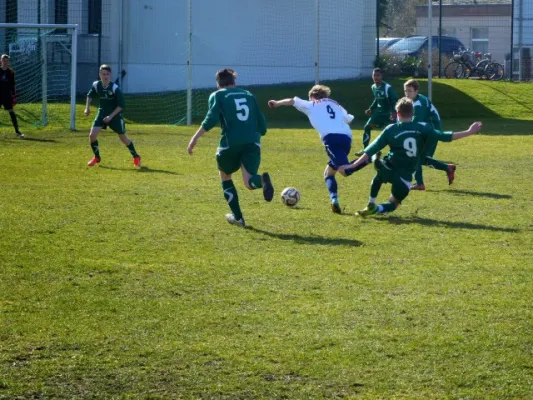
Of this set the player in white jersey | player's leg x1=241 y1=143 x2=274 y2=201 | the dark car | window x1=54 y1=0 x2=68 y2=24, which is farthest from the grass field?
the dark car

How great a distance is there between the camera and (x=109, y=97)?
17.3 m

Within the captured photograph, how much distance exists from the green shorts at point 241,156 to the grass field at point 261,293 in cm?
67

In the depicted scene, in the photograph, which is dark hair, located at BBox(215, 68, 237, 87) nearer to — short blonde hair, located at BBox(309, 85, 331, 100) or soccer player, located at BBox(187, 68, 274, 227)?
soccer player, located at BBox(187, 68, 274, 227)

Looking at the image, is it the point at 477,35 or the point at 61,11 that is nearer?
the point at 61,11

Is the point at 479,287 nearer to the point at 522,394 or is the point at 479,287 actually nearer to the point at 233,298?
the point at 233,298

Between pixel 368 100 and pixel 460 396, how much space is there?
2684 centimetres

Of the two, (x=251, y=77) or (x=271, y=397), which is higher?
(x=251, y=77)

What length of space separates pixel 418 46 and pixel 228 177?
3123cm

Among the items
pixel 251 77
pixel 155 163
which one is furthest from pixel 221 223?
pixel 251 77

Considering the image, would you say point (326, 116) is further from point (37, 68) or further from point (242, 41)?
point (242, 41)

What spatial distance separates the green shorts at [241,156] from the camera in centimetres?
1093

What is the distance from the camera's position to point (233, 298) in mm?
7547

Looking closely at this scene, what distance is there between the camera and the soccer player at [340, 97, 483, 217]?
11.2 metres

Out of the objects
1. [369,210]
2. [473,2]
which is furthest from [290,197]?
[473,2]
